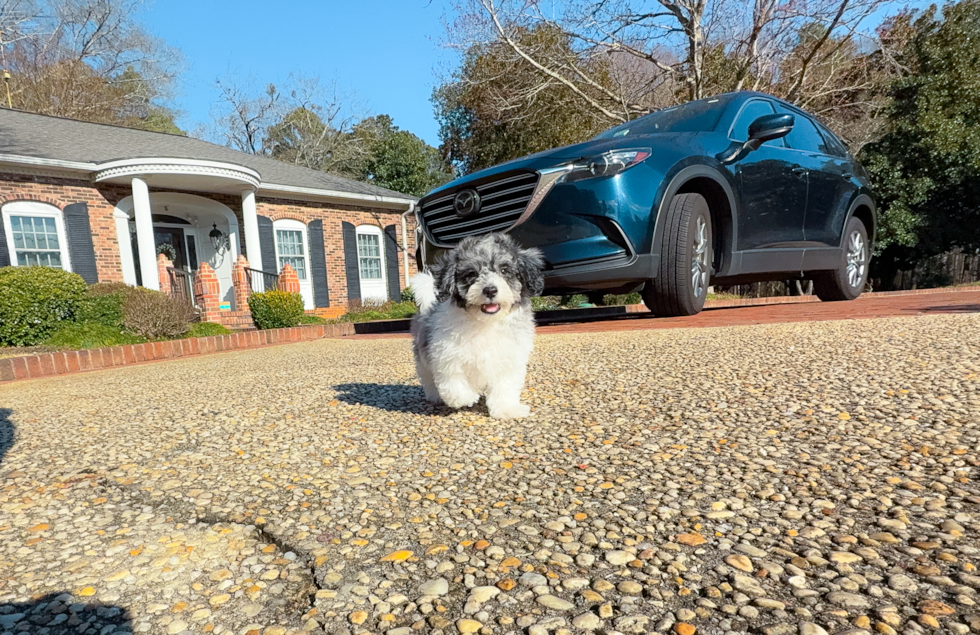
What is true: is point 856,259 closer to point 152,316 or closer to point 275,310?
point 275,310

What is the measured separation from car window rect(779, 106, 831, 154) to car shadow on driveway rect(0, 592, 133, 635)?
7098 mm

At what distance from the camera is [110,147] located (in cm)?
1395

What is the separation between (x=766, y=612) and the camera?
110 centimetres

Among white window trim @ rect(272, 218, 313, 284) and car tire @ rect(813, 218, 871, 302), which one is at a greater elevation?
white window trim @ rect(272, 218, 313, 284)

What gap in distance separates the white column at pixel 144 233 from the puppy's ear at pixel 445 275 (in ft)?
38.8

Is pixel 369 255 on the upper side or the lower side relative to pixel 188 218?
lower

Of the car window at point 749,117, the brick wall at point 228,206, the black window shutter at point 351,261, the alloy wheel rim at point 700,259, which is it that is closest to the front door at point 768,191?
the car window at point 749,117

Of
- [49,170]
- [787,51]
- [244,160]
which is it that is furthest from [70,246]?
[787,51]

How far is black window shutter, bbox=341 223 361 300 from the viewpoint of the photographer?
17219 millimetres

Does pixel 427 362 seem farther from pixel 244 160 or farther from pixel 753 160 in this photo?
pixel 244 160

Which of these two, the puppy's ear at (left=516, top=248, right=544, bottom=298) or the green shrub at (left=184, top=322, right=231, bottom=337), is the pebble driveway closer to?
the puppy's ear at (left=516, top=248, right=544, bottom=298)

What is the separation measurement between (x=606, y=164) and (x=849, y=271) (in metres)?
4.95

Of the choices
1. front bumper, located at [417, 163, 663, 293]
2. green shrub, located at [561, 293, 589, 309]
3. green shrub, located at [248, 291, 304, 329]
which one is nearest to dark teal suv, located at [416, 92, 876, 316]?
front bumper, located at [417, 163, 663, 293]

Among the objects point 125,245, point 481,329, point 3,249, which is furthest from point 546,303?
point 3,249
